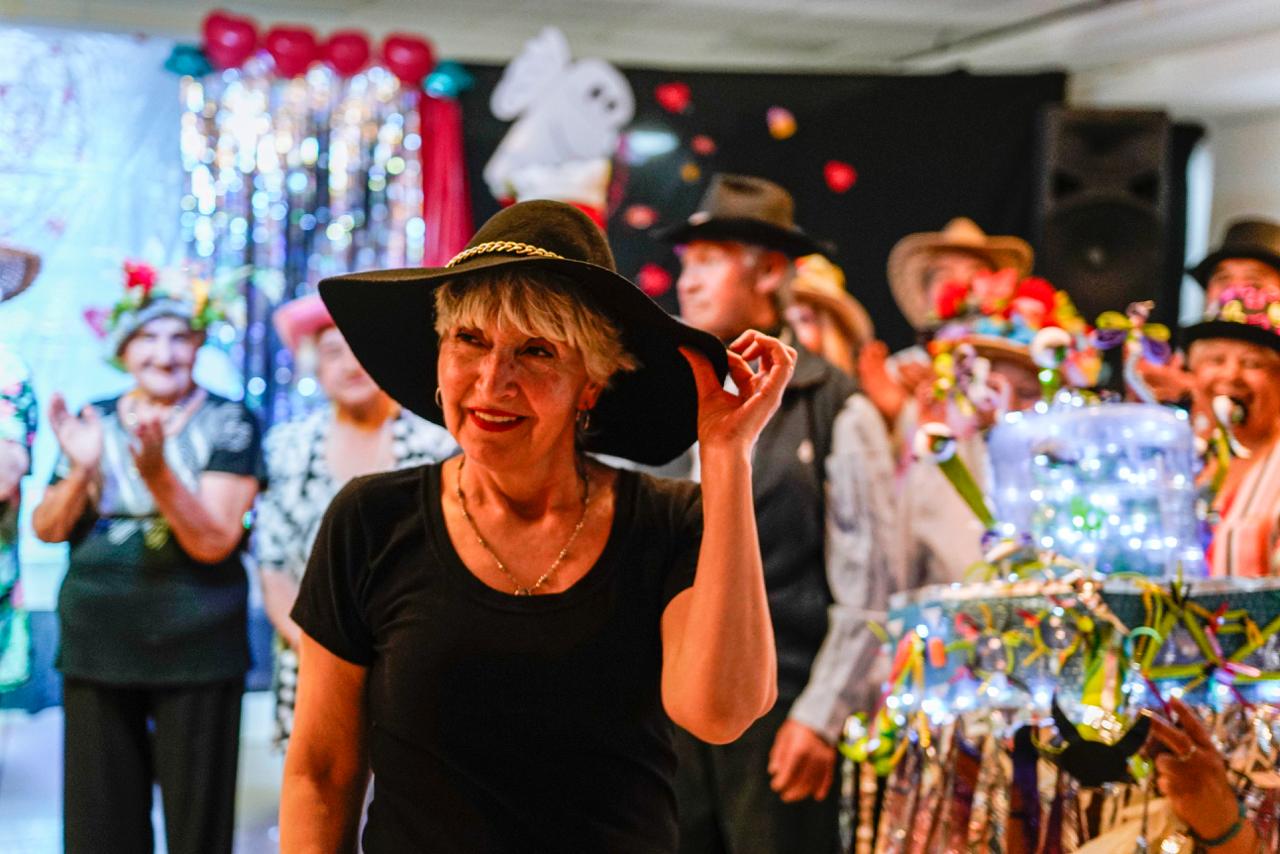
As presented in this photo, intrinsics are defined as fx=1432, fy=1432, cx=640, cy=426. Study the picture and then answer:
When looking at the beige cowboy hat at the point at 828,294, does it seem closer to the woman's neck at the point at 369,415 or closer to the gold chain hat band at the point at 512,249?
the woman's neck at the point at 369,415

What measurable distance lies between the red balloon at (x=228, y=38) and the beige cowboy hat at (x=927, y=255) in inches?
114

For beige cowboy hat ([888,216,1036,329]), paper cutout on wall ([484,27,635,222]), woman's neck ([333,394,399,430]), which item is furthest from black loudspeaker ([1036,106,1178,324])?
woman's neck ([333,394,399,430])

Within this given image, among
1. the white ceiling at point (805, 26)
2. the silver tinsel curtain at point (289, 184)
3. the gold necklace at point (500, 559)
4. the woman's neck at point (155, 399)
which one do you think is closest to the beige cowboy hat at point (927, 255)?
the white ceiling at point (805, 26)

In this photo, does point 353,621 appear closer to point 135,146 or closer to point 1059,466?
point 1059,466

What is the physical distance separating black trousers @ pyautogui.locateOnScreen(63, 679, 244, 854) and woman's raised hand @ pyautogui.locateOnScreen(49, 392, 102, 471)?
0.52 meters

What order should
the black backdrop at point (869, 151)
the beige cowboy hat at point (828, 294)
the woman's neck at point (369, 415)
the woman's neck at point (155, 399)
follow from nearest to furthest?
the woman's neck at point (155, 399), the woman's neck at point (369, 415), the beige cowboy hat at point (828, 294), the black backdrop at point (869, 151)

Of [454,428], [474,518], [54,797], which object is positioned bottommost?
[54,797]

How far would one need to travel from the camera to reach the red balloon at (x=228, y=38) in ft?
18.9

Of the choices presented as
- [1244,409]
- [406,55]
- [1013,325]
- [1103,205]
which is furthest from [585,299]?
[1103,205]

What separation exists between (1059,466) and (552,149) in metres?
3.42

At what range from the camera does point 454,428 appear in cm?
160

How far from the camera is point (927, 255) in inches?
247

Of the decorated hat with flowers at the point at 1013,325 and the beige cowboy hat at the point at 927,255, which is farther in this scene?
the beige cowboy hat at the point at 927,255

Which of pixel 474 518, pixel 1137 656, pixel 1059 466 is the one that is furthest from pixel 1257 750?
pixel 474 518
